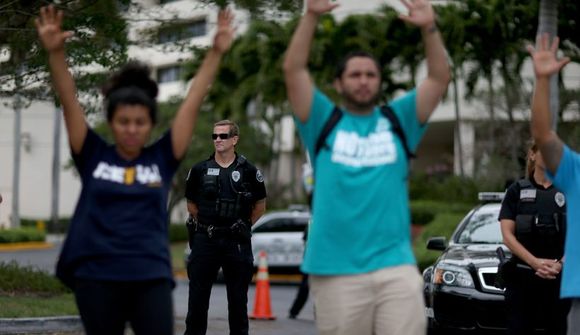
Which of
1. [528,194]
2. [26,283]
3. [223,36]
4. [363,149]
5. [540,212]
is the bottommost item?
[26,283]

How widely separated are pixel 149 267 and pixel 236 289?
15.1ft

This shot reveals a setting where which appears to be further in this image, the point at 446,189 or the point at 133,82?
the point at 446,189

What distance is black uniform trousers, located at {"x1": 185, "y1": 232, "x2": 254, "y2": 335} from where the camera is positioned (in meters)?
10.4

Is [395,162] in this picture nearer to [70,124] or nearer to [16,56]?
[70,124]

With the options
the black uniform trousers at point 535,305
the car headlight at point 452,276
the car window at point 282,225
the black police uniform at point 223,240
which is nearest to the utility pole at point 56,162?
the car window at point 282,225

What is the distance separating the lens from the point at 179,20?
14555 millimetres

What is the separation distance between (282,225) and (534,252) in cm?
1753

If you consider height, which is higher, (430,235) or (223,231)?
(223,231)

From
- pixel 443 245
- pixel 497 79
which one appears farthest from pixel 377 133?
pixel 497 79

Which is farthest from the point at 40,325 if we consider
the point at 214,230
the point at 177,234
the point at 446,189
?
the point at 177,234

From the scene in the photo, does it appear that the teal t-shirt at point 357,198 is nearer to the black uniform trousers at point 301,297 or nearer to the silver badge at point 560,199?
the silver badge at point 560,199

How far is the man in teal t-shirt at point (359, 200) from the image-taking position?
5.89 meters

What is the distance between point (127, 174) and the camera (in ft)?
19.5

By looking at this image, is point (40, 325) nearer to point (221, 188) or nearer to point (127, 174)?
point (221, 188)
